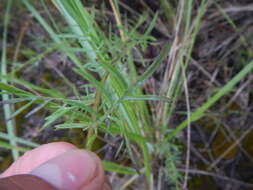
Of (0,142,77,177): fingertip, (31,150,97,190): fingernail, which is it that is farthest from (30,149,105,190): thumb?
(0,142,77,177): fingertip

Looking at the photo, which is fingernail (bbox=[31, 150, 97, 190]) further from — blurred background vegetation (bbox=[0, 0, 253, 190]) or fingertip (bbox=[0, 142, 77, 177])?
blurred background vegetation (bbox=[0, 0, 253, 190])

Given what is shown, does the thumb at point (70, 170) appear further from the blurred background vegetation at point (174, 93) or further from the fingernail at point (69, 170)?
the blurred background vegetation at point (174, 93)

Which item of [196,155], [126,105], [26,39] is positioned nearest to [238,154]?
[196,155]

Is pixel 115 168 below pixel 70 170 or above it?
below

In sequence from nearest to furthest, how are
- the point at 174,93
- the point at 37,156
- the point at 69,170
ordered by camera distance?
the point at 69,170 → the point at 37,156 → the point at 174,93

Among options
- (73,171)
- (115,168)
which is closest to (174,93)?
(115,168)

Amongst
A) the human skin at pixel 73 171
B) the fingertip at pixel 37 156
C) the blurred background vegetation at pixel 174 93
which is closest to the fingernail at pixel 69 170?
the human skin at pixel 73 171

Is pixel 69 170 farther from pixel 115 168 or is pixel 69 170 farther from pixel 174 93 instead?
pixel 174 93

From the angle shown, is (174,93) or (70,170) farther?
(174,93)

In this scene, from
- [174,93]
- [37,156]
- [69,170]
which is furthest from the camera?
[174,93]
